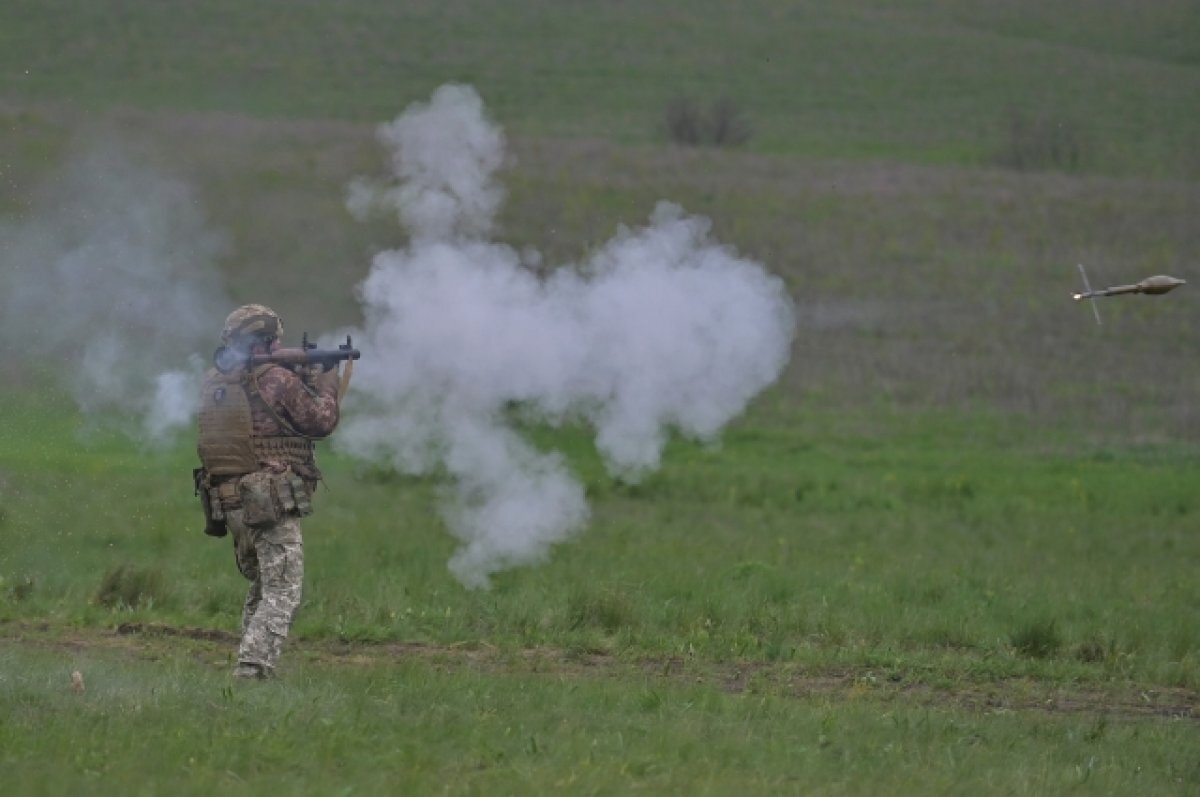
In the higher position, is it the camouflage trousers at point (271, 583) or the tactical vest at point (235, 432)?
the tactical vest at point (235, 432)

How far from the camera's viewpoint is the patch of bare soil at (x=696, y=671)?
37.6 feet

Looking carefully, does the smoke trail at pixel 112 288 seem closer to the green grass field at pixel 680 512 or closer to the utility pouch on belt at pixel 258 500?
the green grass field at pixel 680 512

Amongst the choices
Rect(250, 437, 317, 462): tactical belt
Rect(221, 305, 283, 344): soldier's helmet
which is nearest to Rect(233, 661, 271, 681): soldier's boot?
Rect(250, 437, 317, 462): tactical belt

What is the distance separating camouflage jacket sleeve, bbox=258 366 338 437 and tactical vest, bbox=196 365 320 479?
0.04m

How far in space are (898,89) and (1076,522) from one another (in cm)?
5035

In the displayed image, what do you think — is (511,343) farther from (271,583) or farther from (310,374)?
(271,583)

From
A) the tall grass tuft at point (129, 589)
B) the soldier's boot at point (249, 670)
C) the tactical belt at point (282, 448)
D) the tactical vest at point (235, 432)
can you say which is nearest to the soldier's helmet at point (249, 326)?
the tactical vest at point (235, 432)

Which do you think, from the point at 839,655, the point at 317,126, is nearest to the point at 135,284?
the point at 839,655

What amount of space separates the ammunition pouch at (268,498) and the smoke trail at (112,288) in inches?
184

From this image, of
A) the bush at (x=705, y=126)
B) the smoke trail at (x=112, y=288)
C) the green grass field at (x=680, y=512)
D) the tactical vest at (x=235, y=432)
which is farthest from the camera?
the bush at (x=705, y=126)

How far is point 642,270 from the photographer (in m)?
15.0

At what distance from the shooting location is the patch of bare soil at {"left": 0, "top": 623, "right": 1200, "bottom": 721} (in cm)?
1145

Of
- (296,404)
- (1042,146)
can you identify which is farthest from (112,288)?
(1042,146)

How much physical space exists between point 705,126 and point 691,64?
11.7m
